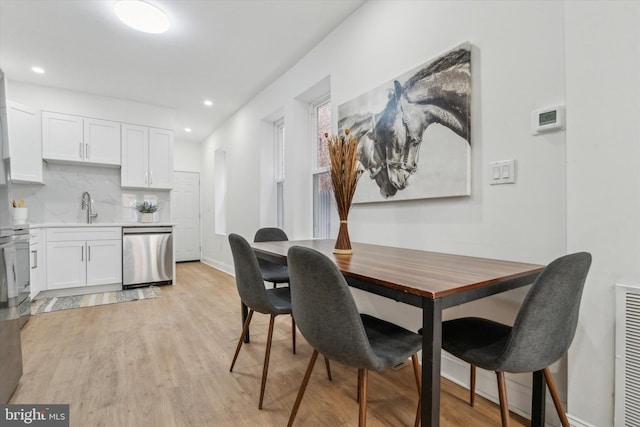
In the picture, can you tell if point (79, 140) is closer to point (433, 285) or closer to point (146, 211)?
point (146, 211)

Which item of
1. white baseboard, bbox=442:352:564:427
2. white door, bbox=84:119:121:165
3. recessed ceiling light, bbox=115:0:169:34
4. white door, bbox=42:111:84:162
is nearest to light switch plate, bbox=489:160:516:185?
white baseboard, bbox=442:352:564:427

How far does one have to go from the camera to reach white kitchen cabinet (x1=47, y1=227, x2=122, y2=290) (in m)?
3.72

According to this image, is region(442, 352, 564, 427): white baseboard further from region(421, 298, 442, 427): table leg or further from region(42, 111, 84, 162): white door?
region(42, 111, 84, 162): white door

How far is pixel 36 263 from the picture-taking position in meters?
3.51

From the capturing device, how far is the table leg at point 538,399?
4.35ft

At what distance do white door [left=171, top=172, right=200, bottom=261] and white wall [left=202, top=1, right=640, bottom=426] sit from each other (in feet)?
17.8

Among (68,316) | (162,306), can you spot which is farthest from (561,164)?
(68,316)

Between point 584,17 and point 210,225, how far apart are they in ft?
20.4

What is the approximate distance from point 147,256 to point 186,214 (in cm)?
256

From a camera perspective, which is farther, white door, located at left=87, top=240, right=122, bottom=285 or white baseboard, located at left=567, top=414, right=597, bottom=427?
white door, located at left=87, top=240, right=122, bottom=285

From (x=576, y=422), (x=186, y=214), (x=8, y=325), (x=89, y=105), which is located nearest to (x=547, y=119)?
(x=576, y=422)

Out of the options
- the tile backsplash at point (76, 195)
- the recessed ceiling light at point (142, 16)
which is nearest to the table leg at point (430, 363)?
the recessed ceiling light at point (142, 16)

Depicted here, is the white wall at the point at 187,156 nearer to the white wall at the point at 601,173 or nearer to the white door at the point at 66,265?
the white door at the point at 66,265

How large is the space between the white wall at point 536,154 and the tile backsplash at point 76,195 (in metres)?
4.18
